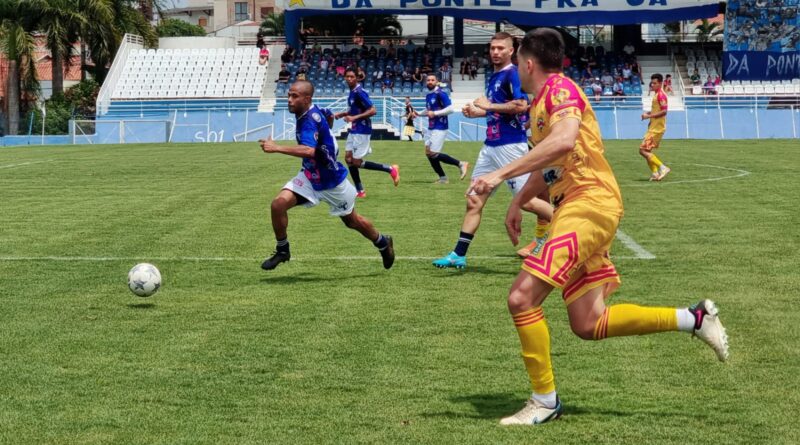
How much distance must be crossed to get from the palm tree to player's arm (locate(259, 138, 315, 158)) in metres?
46.8

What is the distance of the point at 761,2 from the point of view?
174 feet

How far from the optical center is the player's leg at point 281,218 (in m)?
10.6

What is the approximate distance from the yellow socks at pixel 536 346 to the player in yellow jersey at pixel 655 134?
17224 millimetres

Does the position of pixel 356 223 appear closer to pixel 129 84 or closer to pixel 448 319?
pixel 448 319

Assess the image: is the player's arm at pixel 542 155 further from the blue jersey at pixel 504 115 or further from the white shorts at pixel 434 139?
the white shorts at pixel 434 139

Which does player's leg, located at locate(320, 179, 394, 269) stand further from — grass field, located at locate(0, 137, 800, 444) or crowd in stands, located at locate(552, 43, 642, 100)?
crowd in stands, located at locate(552, 43, 642, 100)

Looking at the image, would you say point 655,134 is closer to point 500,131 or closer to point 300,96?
point 500,131

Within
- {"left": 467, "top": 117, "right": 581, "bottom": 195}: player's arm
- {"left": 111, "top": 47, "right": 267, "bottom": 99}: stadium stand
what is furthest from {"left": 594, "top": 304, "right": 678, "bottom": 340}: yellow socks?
{"left": 111, "top": 47, "right": 267, "bottom": 99}: stadium stand

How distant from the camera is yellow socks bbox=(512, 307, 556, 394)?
551cm

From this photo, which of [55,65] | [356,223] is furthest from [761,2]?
[356,223]

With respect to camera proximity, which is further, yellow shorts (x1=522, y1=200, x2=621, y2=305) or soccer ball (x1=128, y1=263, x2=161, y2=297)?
soccer ball (x1=128, y1=263, x2=161, y2=297)

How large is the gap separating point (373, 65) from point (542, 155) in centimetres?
5192

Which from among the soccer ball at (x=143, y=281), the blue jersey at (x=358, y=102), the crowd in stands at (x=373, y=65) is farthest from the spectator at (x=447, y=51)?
the soccer ball at (x=143, y=281)

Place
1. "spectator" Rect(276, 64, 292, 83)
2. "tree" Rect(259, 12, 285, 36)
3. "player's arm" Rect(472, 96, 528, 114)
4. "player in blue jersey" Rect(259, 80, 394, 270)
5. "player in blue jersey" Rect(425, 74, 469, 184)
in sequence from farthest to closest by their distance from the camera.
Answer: "tree" Rect(259, 12, 285, 36), "spectator" Rect(276, 64, 292, 83), "player in blue jersey" Rect(425, 74, 469, 184), "player in blue jersey" Rect(259, 80, 394, 270), "player's arm" Rect(472, 96, 528, 114)
